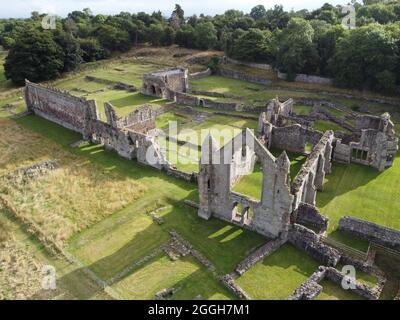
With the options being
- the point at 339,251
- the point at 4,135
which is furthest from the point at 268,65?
the point at 339,251

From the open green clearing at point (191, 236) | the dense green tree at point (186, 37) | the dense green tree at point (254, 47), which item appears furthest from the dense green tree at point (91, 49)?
the open green clearing at point (191, 236)

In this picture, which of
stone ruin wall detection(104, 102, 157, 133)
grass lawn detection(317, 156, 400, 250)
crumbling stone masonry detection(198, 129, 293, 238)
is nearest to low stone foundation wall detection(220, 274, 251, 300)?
crumbling stone masonry detection(198, 129, 293, 238)

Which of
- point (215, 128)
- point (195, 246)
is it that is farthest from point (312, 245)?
point (215, 128)

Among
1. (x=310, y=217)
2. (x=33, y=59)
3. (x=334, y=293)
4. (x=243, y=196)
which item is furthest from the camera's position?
(x=33, y=59)

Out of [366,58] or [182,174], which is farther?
[366,58]

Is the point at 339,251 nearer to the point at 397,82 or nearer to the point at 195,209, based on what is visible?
the point at 195,209

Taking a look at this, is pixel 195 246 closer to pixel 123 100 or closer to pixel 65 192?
pixel 65 192

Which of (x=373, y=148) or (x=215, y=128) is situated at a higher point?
(x=373, y=148)
